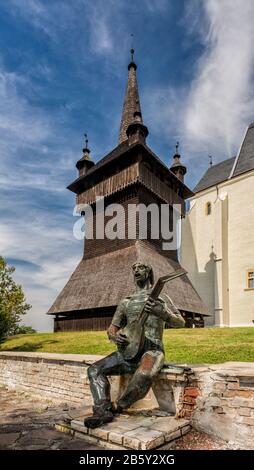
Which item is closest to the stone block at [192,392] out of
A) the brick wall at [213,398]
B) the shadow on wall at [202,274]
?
the brick wall at [213,398]

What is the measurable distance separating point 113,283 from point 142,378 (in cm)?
1618

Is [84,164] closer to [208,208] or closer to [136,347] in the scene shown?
[208,208]

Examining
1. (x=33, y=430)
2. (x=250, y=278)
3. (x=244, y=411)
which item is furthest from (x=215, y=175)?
(x=33, y=430)

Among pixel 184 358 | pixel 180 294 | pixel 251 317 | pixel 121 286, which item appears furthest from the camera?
pixel 251 317

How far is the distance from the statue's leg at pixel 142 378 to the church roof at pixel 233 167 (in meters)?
24.8

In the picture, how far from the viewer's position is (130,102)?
96.5ft

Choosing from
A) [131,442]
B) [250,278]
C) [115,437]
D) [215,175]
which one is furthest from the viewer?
[215,175]

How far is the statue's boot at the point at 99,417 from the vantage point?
370cm

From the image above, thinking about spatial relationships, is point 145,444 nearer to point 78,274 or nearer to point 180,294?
point 180,294

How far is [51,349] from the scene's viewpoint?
14.3m

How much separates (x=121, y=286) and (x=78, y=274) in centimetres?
610

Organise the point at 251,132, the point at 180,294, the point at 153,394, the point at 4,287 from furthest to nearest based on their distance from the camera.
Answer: the point at 251,132, the point at 180,294, the point at 4,287, the point at 153,394

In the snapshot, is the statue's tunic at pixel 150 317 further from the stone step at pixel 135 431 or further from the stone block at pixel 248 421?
the stone block at pixel 248 421
